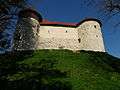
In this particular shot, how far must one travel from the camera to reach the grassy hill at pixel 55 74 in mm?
21141

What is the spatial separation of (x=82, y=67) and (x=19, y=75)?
831 cm

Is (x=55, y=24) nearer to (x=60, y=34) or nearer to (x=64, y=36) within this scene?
(x=60, y=34)

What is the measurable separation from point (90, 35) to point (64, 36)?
5.73 m

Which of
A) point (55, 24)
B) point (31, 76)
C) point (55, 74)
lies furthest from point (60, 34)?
point (31, 76)

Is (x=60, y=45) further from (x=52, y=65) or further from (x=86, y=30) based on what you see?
(x=52, y=65)

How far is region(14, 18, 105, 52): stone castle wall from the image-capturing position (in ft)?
151

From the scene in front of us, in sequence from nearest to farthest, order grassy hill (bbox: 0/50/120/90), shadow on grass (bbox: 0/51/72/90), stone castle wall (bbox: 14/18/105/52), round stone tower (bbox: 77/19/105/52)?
shadow on grass (bbox: 0/51/72/90), grassy hill (bbox: 0/50/120/90), stone castle wall (bbox: 14/18/105/52), round stone tower (bbox: 77/19/105/52)

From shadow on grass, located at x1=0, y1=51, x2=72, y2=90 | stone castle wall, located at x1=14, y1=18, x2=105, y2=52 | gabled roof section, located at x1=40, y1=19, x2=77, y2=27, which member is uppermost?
gabled roof section, located at x1=40, y1=19, x2=77, y2=27

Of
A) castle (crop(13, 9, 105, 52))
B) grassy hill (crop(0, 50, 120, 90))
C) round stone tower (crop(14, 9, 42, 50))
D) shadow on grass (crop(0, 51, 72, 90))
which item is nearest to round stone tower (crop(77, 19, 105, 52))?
castle (crop(13, 9, 105, 52))

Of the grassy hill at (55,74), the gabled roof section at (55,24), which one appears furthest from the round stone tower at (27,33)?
the grassy hill at (55,74)

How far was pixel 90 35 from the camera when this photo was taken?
51094 millimetres

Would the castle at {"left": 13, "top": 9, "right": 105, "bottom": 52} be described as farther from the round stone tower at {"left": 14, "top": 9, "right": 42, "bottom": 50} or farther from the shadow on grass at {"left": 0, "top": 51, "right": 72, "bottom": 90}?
the shadow on grass at {"left": 0, "top": 51, "right": 72, "bottom": 90}

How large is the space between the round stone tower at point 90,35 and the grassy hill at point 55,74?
47.4ft

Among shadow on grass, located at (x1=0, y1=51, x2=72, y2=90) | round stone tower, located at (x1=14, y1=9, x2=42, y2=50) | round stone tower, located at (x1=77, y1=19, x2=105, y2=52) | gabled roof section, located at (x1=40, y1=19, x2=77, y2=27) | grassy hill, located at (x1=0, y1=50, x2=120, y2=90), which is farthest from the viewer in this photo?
gabled roof section, located at (x1=40, y1=19, x2=77, y2=27)
